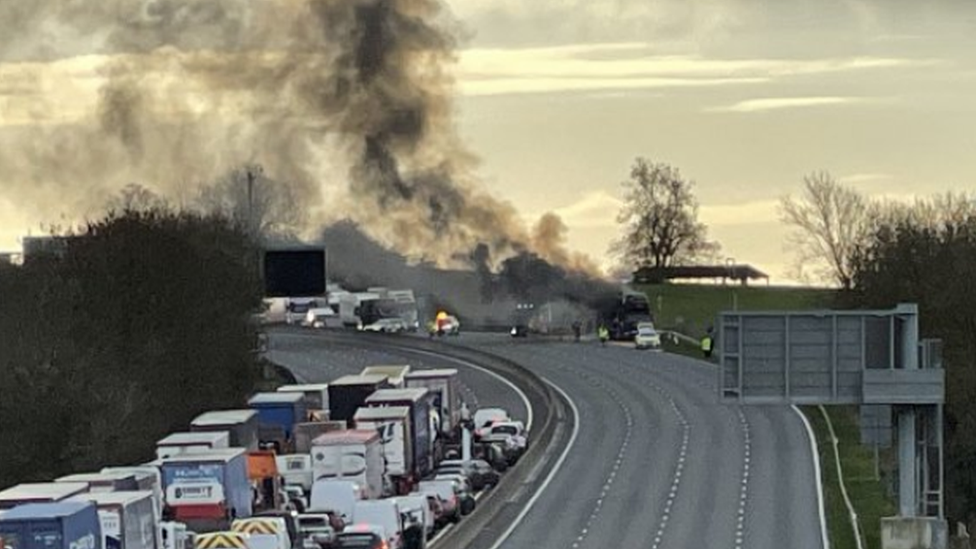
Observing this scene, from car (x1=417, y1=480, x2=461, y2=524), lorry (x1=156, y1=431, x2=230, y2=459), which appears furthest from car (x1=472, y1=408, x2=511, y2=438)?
lorry (x1=156, y1=431, x2=230, y2=459)

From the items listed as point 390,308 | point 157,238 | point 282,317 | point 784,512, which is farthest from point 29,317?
point 282,317

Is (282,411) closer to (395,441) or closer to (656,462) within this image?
(395,441)

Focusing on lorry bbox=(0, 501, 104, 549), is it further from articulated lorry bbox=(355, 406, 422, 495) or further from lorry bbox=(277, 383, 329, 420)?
lorry bbox=(277, 383, 329, 420)

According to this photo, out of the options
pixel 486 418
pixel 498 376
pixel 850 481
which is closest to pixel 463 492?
pixel 850 481

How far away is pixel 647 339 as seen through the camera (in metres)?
162

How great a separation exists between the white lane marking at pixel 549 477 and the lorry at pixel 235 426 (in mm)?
8400

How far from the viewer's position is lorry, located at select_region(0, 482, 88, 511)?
199ft

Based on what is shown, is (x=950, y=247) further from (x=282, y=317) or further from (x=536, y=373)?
(x=282, y=317)

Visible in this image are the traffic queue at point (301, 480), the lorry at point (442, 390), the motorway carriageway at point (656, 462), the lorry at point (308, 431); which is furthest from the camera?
the lorry at point (442, 390)

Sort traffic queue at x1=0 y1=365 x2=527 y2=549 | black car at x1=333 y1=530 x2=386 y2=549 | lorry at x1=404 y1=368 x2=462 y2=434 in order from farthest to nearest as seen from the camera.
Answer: lorry at x1=404 y1=368 x2=462 y2=434, black car at x1=333 y1=530 x2=386 y2=549, traffic queue at x1=0 y1=365 x2=527 y2=549

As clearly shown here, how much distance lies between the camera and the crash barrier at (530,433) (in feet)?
276

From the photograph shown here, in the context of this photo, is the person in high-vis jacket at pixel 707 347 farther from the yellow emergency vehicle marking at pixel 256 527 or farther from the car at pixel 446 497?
the yellow emergency vehicle marking at pixel 256 527

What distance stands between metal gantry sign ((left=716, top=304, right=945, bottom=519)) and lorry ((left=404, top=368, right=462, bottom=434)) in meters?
34.2

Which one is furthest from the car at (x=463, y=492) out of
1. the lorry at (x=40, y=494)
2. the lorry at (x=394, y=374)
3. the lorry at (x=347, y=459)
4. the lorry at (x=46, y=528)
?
the lorry at (x=46, y=528)
